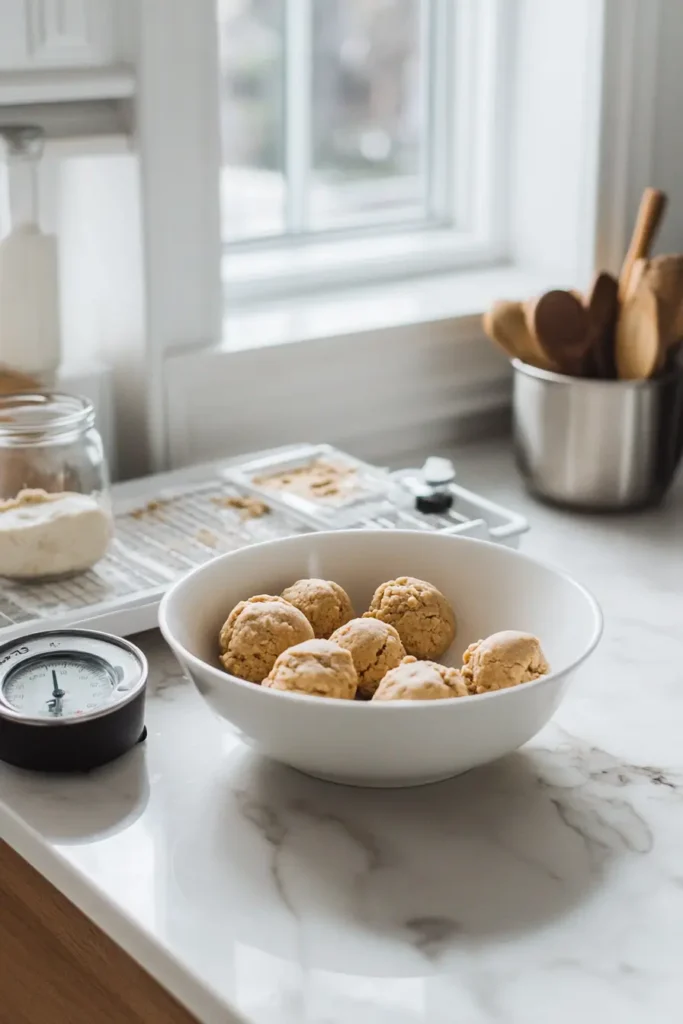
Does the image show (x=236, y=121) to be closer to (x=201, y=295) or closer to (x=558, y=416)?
(x=201, y=295)

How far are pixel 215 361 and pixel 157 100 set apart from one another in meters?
0.26

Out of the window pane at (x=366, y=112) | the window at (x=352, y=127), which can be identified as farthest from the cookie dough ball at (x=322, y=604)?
the window pane at (x=366, y=112)

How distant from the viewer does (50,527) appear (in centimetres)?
108

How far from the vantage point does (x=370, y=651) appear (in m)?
0.89

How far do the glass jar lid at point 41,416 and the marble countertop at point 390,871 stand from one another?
240 millimetres

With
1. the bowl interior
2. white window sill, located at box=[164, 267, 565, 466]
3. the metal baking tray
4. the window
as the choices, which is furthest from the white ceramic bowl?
the window

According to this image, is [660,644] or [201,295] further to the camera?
[201,295]

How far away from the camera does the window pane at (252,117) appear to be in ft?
5.44

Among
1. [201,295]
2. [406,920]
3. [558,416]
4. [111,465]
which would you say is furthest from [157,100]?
[406,920]

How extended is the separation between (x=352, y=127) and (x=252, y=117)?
158 millimetres

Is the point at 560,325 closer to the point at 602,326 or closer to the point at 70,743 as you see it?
the point at 602,326

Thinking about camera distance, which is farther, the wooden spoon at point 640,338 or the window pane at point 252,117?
the window pane at point 252,117

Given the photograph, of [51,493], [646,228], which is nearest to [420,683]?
[51,493]

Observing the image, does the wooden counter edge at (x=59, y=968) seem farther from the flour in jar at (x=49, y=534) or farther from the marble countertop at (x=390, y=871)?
the flour in jar at (x=49, y=534)
